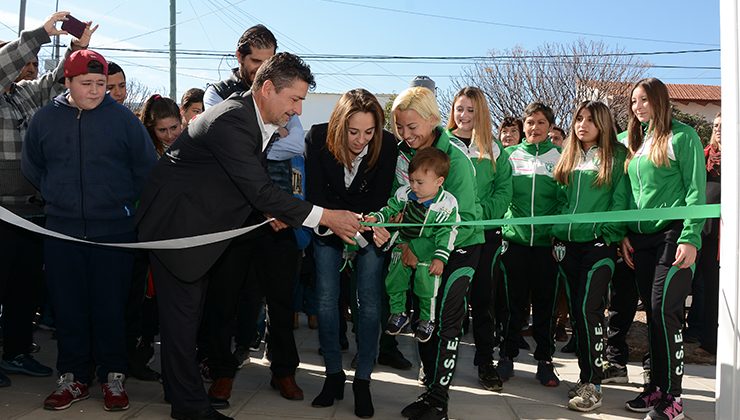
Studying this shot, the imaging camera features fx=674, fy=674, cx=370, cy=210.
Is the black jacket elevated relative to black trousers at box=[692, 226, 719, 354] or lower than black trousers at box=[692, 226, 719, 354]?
elevated

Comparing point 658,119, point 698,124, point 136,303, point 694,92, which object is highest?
point 694,92

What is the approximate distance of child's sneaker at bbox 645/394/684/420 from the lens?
3934 mm

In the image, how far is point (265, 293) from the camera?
4379 millimetres

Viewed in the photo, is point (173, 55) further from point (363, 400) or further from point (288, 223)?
point (363, 400)

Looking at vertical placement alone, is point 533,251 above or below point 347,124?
below

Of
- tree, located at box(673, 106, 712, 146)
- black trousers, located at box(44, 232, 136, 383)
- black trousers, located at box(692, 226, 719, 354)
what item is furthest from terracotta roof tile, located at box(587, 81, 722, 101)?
black trousers, located at box(44, 232, 136, 383)

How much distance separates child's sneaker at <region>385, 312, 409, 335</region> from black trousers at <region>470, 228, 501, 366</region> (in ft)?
3.39

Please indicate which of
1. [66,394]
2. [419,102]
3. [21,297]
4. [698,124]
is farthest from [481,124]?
[698,124]

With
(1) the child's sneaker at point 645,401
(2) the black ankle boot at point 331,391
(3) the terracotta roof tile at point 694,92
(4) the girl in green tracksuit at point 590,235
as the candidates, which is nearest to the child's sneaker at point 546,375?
(4) the girl in green tracksuit at point 590,235

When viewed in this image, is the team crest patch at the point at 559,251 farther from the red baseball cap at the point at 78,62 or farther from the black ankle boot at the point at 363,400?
the red baseball cap at the point at 78,62

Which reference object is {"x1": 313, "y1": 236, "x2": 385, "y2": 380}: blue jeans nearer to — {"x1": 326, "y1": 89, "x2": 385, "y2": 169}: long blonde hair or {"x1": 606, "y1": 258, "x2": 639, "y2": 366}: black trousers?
{"x1": 326, "y1": 89, "x2": 385, "y2": 169}: long blonde hair

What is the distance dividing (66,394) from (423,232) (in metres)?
2.31

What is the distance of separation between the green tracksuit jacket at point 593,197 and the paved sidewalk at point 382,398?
1125mm

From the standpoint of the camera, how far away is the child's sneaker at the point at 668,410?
3.93 meters
